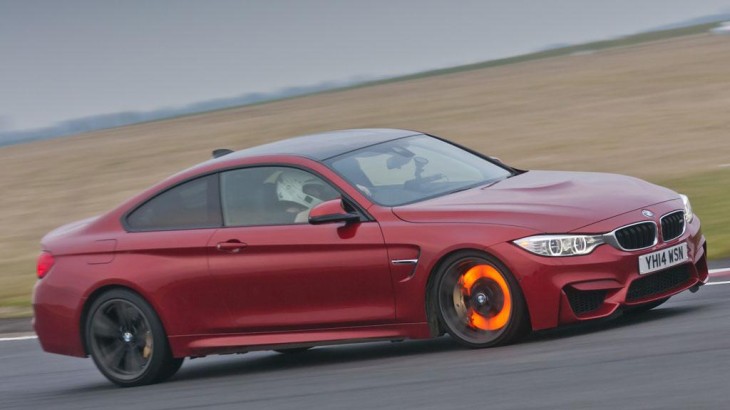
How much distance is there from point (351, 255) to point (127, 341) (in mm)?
1841

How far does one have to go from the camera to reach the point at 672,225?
7.86m

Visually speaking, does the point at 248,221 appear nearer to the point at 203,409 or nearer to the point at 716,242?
the point at 203,409

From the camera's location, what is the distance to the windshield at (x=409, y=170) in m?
8.27

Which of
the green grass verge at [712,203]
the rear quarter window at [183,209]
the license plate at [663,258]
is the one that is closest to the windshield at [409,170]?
the rear quarter window at [183,209]

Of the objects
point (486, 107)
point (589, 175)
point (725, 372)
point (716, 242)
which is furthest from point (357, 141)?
point (486, 107)

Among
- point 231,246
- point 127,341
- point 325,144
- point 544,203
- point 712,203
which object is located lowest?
point 712,203

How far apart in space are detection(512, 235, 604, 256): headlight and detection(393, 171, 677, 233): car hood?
0.05m

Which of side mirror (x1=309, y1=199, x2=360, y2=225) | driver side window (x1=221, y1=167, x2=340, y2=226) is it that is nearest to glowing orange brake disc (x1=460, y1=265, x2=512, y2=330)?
side mirror (x1=309, y1=199, x2=360, y2=225)

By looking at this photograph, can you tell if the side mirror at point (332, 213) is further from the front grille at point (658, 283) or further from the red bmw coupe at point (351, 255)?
the front grille at point (658, 283)

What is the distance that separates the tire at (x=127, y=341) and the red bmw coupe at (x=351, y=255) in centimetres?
1

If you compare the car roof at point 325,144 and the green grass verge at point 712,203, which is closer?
the car roof at point 325,144

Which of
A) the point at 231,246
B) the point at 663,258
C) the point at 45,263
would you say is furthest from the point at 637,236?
the point at 45,263

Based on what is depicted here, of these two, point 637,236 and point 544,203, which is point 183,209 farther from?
point 637,236

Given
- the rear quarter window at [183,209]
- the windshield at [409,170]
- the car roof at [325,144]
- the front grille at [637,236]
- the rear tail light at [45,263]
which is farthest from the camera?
the rear tail light at [45,263]
